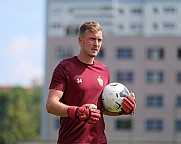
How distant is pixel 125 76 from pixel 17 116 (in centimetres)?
1465

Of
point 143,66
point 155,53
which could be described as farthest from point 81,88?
point 155,53

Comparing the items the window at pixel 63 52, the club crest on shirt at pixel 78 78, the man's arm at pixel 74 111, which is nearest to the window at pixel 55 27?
the window at pixel 63 52

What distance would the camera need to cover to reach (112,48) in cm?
5925

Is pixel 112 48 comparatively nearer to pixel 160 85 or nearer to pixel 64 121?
pixel 160 85

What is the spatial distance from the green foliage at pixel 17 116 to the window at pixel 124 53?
11135 millimetres

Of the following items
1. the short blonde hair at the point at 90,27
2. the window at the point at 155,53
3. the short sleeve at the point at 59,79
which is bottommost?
the short sleeve at the point at 59,79

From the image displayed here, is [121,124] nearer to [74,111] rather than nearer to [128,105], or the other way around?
[128,105]

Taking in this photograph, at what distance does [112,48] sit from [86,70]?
53978 mm

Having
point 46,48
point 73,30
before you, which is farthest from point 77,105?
point 73,30

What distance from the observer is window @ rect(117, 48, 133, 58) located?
58594 millimetres

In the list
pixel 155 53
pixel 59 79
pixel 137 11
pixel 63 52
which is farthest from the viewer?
pixel 137 11

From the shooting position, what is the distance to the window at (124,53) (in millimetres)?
58594

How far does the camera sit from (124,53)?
5903 cm

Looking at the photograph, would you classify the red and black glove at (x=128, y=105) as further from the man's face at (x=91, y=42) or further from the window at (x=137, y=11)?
the window at (x=137, y=11)
